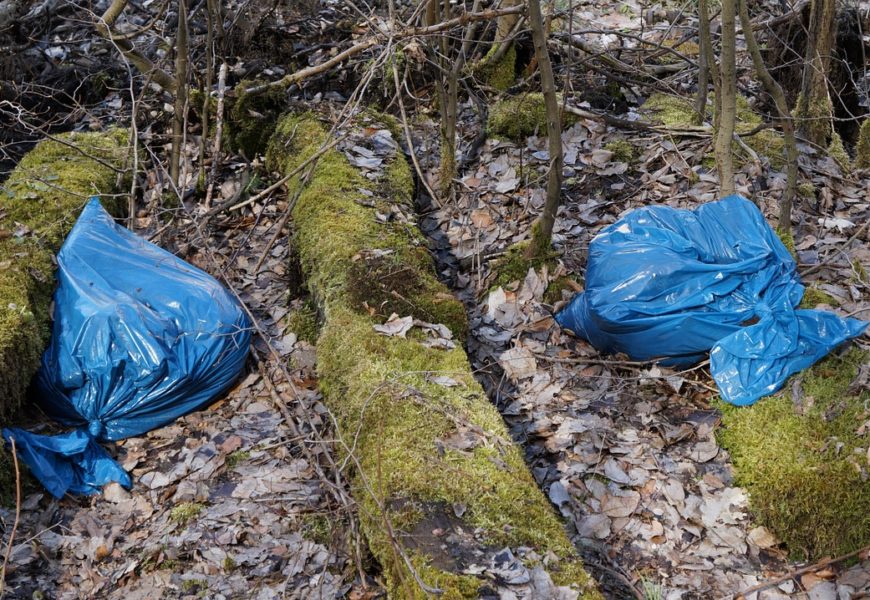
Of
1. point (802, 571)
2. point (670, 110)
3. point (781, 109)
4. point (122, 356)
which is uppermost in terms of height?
point (781, 109)

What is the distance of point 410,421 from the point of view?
10.4 ft

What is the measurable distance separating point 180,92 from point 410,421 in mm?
3483

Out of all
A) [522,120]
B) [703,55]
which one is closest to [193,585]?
[522,120]

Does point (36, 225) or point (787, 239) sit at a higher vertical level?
point (36, 225)

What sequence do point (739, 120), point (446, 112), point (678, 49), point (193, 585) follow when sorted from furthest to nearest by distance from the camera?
point (678, 49), point (739, 120), point (446, 112), point (193, 585)

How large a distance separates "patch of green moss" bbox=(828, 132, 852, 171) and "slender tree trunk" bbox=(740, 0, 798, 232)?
1327 mm

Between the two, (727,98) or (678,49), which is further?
(678,49)

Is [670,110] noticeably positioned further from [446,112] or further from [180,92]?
[180,92]

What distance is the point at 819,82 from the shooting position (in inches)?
220

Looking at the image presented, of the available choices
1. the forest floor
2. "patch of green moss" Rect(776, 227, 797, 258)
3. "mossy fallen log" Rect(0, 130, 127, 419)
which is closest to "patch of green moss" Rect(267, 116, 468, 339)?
the forest floor

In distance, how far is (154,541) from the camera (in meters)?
3.36

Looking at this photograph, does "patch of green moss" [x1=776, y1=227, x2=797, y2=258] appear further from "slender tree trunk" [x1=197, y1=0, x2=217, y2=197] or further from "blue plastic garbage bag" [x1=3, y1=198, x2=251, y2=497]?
"slender tree trunk" [x1=197, y1=0, x2=217, y2=197]

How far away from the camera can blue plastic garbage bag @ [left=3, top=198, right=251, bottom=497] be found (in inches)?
155

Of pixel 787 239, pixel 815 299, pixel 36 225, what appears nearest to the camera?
pixel 815 299
